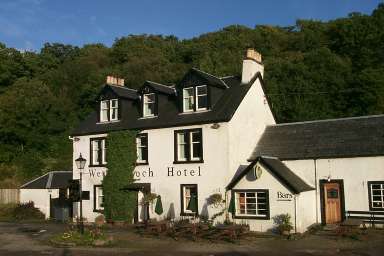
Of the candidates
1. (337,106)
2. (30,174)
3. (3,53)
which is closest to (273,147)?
(337,106)

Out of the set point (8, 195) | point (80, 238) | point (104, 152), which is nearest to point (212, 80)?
point (104, 152)

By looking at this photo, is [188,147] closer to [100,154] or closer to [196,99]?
[196,99]

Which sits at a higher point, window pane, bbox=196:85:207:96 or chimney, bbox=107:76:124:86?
chimney, bbox=107:76:124:86

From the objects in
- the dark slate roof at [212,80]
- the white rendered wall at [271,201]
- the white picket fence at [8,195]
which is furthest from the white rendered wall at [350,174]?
the white picket fence at [8,195]

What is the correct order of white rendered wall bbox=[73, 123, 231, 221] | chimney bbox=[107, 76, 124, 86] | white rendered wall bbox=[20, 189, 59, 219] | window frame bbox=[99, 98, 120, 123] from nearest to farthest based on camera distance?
white rendered wall bbox=[73, 123, 231, 221]
window frame bbox=[99, 98, 120, 123]
chimney bbox=[107, 76, 124, 86]
white rendered wall bbox=[20, 189, 59, 219]

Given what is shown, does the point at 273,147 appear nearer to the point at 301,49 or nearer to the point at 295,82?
the point at 295,82

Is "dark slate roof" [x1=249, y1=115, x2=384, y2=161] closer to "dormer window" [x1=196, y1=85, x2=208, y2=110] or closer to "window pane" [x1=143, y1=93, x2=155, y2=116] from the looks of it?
"dormer window" [x1=196, y1=85, x2=208, y2=110]

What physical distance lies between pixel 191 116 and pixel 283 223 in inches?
320

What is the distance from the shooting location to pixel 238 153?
82.4 feet

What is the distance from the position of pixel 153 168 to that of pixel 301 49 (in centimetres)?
4613

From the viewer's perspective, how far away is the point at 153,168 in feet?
88.6

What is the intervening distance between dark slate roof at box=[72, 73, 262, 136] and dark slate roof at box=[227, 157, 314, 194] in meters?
3.02

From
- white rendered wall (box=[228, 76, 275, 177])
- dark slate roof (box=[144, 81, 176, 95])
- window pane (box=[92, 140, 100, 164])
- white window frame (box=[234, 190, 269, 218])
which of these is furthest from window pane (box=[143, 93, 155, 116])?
white window frame (box=[234, 190, 269, 218])

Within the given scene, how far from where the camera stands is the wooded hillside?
49.2m
